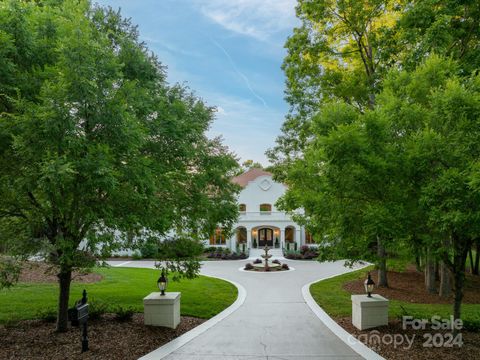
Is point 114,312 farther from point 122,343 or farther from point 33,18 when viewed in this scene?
point 33,18

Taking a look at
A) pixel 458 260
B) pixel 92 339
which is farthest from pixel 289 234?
pixel 92 339

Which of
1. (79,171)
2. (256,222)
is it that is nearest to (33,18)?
(79,171)

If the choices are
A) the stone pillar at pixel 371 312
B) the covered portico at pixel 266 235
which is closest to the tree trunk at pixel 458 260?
the stone pillar at pixel 371 312

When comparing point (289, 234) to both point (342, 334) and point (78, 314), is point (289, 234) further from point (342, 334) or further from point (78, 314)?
point (78, 314)

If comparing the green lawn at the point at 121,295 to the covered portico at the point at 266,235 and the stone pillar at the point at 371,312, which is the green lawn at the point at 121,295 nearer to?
the stone pillar at the point at 371,312

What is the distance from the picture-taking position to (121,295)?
13.8 meters

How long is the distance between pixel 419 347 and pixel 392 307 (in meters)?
4.81

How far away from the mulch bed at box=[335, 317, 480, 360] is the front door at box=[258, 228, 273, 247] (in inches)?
1112

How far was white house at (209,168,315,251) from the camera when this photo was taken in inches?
1393

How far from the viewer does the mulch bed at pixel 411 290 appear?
44.6 feet

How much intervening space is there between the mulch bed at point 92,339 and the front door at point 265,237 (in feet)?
91.0

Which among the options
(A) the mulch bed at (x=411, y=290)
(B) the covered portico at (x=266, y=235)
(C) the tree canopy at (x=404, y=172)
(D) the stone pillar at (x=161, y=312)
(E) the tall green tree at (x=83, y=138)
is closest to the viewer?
(E) the tall green tree at (x=83, y=138)

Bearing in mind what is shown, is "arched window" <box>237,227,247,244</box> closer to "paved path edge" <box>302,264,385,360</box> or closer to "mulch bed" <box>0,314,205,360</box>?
"paved path edge" <box>302,264,385,360</box>

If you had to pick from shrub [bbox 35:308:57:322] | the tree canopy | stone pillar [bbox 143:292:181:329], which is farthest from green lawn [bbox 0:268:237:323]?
the tree canopy
